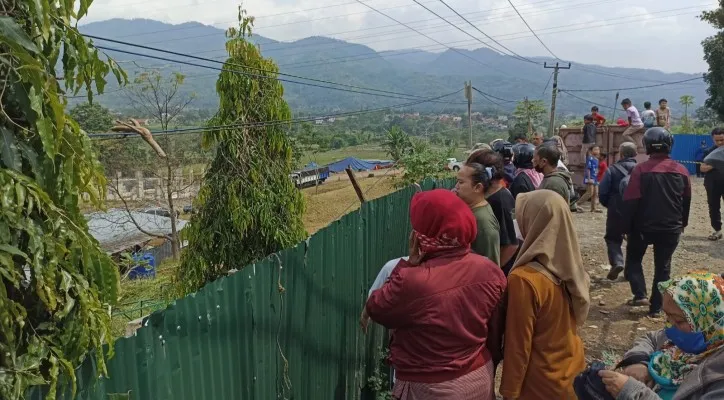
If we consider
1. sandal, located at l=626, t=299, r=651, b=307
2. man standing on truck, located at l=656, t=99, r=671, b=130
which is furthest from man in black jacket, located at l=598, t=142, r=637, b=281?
man standing on truck, located at l=656, t=99, r=671, b=130

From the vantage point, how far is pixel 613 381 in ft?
7.35

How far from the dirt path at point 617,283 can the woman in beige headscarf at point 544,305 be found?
1734 millimetres

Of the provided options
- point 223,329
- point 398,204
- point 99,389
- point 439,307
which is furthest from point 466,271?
point 398,204

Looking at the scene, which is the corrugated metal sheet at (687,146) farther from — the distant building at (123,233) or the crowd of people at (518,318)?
the crowd of people at (518,318)

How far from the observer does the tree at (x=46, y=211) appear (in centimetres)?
138

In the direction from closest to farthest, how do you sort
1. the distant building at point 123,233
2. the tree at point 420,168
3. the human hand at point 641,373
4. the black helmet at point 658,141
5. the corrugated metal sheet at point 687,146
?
the human hand at point 641,373, the black helmet at point 658,141, the tree at point 420,168, the corrugated metal sheet at point 687,146, the distant building at point 123,233

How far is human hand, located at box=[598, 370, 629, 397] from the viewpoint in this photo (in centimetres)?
222

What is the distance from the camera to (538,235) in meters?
2.83

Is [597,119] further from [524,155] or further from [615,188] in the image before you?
[524,155]

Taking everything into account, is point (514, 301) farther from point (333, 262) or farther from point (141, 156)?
point (141, 156)

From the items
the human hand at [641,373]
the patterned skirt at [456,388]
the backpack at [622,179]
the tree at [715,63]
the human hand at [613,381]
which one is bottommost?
the patterned skirt at [456,388]

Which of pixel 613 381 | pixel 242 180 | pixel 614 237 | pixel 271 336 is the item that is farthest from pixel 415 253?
pixel 614 237

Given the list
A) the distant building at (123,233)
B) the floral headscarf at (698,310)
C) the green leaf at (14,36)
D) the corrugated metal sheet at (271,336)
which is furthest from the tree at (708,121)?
the green leaf at (14,36)

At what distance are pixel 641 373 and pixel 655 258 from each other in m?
3.92
